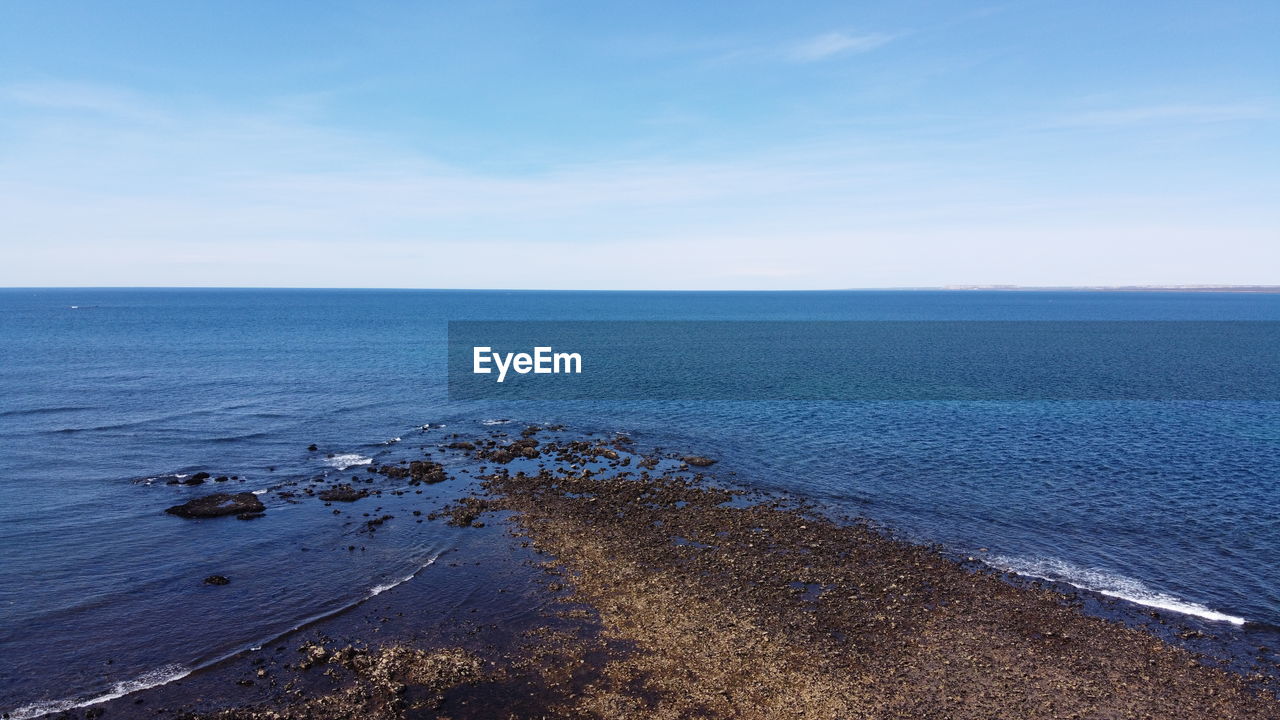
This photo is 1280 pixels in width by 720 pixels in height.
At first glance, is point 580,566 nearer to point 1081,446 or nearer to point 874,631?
point 874,631

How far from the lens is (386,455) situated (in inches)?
2682

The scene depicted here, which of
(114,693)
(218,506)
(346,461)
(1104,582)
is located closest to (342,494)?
(218,506)

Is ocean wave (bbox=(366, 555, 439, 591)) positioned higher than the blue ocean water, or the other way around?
the blue ocean water

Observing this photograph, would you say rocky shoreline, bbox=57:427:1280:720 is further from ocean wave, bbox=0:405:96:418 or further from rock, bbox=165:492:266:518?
ocean wave, bbox=0:405:96:418

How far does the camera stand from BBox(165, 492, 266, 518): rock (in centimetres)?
5038

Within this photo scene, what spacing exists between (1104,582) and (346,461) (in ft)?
202

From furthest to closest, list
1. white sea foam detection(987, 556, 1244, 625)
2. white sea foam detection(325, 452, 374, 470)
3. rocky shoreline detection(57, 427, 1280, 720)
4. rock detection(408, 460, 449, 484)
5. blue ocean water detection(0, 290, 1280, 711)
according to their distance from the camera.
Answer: white sea foam detection(325, 452, 374, 470), rock detection(408, 460, 449, 484), white sea foam detection(987, 556, 1244, 625), blue ocean water detection(0, 290, 1280, 711), rocky shoreline detection(57, 427, 1280, 720)

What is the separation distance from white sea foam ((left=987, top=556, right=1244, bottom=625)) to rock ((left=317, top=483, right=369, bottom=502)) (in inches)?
1856

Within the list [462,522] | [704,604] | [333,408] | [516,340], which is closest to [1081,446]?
[704,604]

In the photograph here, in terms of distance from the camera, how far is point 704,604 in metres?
37.7

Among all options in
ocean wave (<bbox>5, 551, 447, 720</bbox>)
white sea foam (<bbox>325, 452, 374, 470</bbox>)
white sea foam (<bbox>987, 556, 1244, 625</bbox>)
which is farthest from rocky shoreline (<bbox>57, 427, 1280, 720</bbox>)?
white sea foam (<bbox>325, 452, 374, 470</bbox>)

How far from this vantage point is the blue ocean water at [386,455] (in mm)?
36406

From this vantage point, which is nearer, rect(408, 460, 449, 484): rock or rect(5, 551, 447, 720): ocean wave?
rect(5, 551, 447, 720): ocean wave

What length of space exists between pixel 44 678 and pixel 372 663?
1425cm
